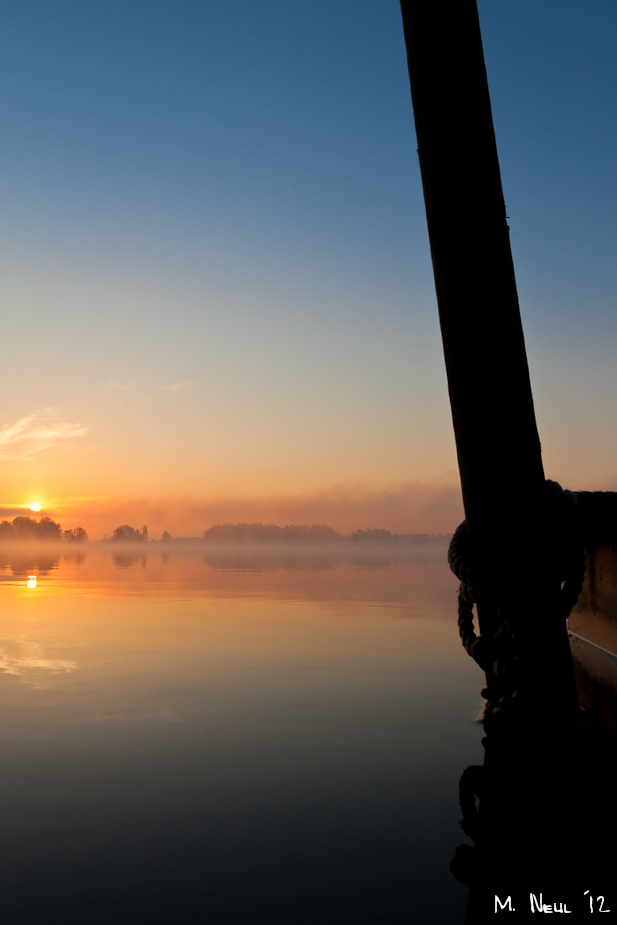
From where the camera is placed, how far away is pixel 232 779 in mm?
3629

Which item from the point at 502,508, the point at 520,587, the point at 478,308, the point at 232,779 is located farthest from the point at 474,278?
the point at 232,779

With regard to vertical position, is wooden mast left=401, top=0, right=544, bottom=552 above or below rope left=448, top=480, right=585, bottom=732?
above

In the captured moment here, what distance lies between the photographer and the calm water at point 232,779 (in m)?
2.44

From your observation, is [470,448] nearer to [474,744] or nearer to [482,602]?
[482,602]

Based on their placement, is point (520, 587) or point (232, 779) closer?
point (520, 587)

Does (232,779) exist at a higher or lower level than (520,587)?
lower

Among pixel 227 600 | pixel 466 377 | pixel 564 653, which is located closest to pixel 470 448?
pixel 466 377

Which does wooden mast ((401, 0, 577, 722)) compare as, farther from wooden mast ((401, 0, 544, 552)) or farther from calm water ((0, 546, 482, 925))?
calm water ((0, 546, 482, 925))

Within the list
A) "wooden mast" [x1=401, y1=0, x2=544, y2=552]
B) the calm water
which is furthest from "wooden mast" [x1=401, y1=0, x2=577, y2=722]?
the calm water

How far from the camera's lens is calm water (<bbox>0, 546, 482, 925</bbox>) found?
2443 mm

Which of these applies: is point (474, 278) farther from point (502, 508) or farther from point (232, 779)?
point (232, 779)

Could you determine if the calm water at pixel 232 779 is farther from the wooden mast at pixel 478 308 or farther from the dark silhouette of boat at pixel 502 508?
the wooden mast at pixel 478 308

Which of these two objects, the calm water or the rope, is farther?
the calm water

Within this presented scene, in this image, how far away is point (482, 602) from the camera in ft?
7.07
